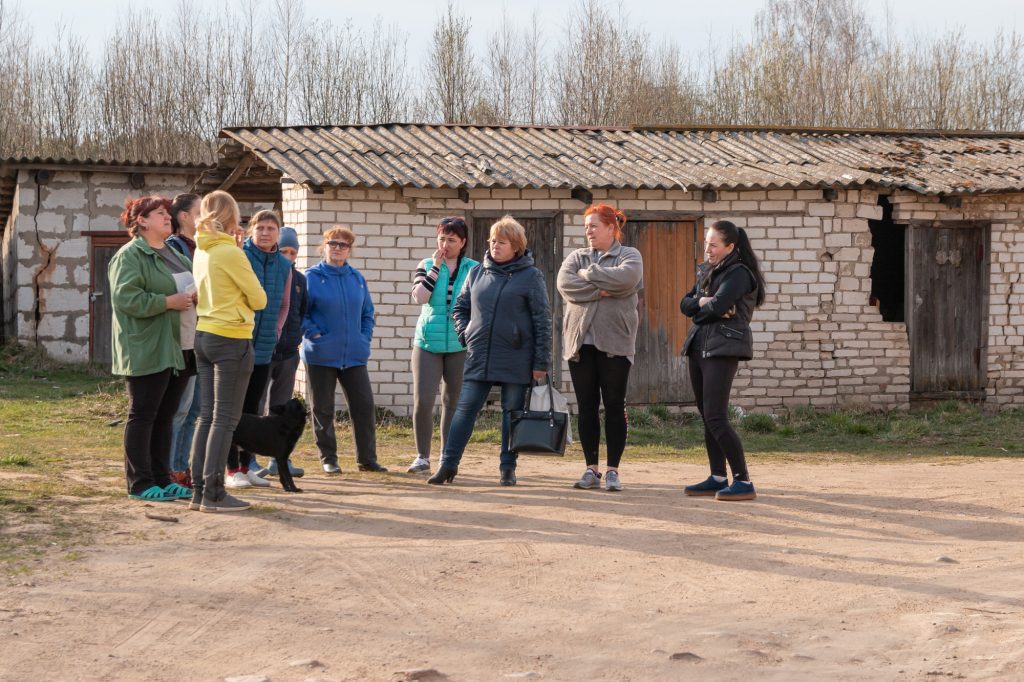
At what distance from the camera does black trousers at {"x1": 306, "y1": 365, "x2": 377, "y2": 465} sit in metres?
8.05

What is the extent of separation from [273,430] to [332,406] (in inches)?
53.4

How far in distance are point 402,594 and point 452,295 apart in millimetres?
3388

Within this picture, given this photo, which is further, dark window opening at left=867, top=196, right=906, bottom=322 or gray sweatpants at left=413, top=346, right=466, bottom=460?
dark window opening at left=867, top=196, right=906, bottom=322

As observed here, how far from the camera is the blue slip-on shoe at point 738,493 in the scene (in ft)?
23.0

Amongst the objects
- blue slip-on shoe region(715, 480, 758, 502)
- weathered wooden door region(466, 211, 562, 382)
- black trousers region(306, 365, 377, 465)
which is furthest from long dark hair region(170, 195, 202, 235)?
weathered wooden door region(466, 211, 562, 382)

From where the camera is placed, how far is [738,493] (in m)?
7.00

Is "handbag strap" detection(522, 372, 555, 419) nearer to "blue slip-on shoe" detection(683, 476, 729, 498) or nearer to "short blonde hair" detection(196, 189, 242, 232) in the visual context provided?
"blue slip-on shoe" detection(683, 476, 729, 498)

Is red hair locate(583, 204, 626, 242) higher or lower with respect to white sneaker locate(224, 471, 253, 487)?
higher

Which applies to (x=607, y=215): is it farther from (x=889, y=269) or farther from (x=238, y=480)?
(x=889, y=269)

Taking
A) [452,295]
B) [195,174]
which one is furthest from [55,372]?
[452,295]

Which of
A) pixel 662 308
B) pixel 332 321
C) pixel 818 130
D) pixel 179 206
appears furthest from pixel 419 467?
pixel 818 130

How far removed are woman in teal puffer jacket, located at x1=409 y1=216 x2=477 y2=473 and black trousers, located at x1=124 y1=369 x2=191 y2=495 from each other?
174 cm

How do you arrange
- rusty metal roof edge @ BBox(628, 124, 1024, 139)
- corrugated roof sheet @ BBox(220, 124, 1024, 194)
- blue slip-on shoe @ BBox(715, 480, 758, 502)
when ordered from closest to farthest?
blue slip-on shoe @ BBox(715, 480, 758, 502), corrugated roof sheet @ BBox(220, 124, 1024, 194), rusty metal roof edge @ BBox(628, 124, 1024, 139)

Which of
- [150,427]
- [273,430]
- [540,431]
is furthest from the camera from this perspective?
[540,431]
